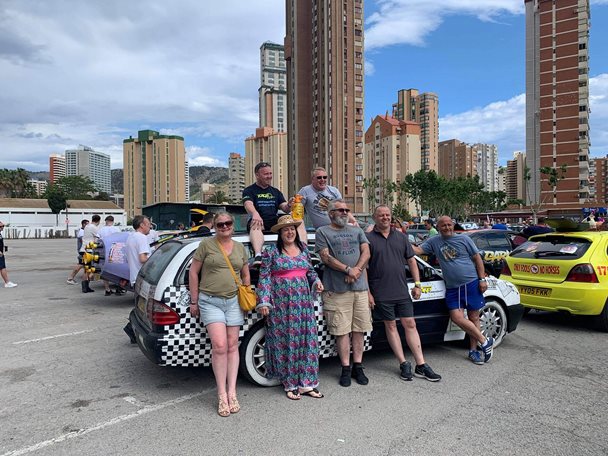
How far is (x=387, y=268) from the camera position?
15.0ft

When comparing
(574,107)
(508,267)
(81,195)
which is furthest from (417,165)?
(508,267)

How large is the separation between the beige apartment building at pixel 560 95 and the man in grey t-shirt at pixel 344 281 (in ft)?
271

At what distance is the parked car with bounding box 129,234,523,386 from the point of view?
4.00 m

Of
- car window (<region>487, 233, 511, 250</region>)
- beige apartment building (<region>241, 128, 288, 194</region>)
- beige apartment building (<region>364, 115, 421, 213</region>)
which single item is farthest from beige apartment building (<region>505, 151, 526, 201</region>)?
car window (<region>487, 233, 511, 250</region>)

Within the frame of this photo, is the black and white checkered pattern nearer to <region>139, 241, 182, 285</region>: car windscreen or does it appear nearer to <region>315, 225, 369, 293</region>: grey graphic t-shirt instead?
<region>139, 241, 182, 285</region>: car windscreen

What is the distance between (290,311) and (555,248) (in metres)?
4.95

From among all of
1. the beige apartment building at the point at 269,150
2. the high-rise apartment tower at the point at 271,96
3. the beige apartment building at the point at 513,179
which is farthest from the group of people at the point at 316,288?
the high-rise apartment tower at the point at 271,96

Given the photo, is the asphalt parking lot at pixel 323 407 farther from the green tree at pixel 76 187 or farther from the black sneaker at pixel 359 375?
the green tree at pixel 76 187

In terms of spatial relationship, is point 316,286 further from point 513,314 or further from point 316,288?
point 513,314

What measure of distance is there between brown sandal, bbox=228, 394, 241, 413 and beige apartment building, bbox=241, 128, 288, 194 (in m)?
119

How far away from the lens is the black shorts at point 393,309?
180 inches

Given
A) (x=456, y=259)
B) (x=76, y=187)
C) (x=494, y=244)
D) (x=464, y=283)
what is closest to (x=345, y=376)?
(x=464, y=283)

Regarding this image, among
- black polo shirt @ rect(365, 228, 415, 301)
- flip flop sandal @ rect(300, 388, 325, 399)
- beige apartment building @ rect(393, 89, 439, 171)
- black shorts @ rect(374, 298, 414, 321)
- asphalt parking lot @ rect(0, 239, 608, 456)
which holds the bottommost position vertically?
asphalt parking lot @ rect(0, 239, 608, 456)

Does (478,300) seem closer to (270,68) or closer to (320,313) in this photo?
(320,313)
